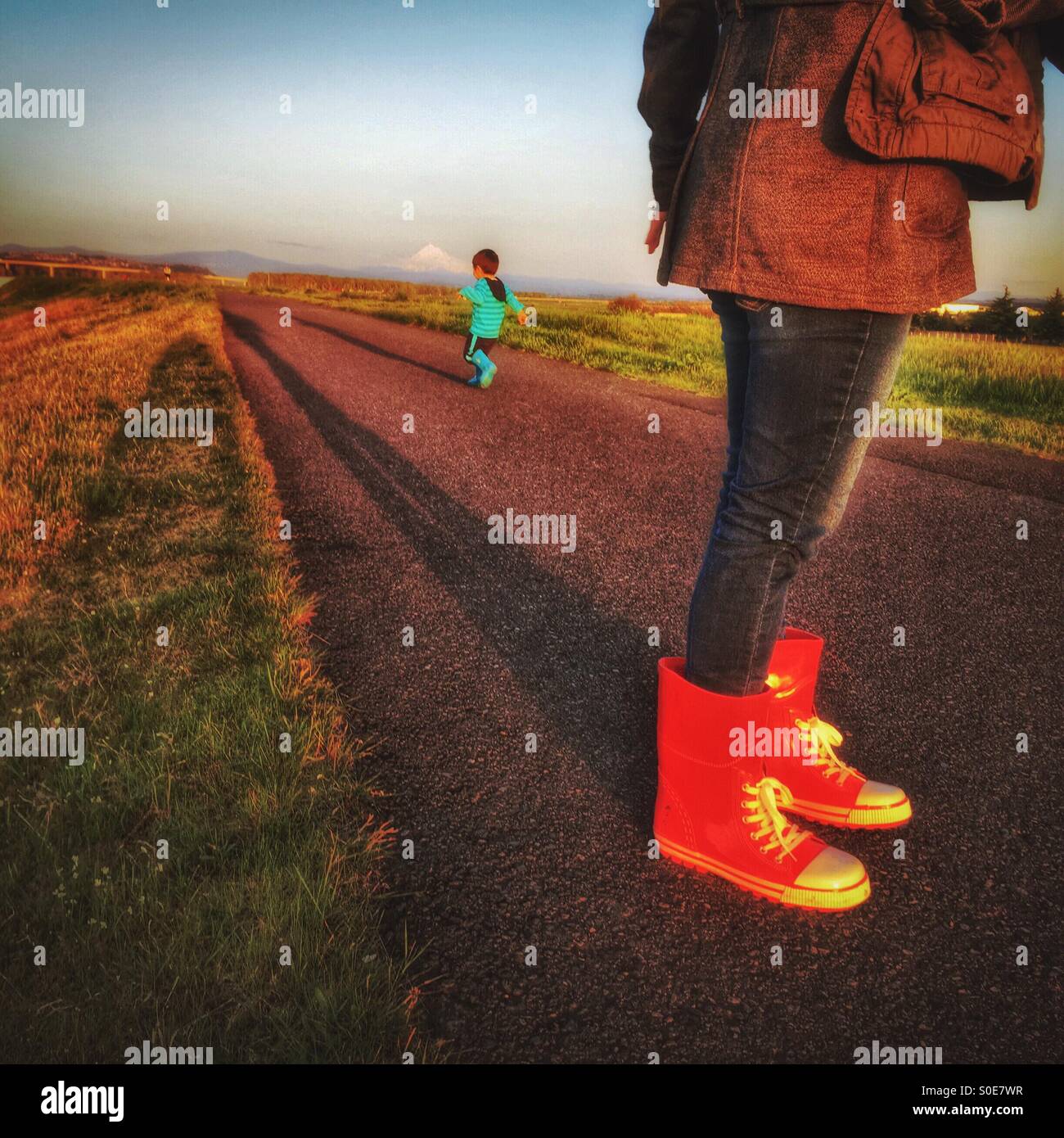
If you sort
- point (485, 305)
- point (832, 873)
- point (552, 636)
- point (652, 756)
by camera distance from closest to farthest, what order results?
1. point (832, 873)
2. point (652, 756)
3. point (552, 636)
4. point (485, 305)

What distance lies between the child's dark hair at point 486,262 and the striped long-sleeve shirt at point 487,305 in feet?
0.37

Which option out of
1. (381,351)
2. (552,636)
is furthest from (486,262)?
(552,636)

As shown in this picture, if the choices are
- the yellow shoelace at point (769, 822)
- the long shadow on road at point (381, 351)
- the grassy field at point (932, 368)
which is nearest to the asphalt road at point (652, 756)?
the yellow shoelace at point (769, 822)

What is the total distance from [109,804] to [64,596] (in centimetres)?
199

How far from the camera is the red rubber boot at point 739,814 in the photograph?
186 centimetres

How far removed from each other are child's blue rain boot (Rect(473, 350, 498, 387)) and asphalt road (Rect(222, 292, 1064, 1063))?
488 centimetres

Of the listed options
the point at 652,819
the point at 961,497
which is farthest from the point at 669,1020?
the point at 961,497

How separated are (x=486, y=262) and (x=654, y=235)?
8.71 meters

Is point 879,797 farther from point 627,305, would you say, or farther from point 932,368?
point 627,305

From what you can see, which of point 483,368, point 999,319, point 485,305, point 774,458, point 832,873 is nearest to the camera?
point 774,458

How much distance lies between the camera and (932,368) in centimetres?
1061

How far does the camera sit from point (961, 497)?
525 cm

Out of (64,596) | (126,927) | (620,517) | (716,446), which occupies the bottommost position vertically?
(126,927)
